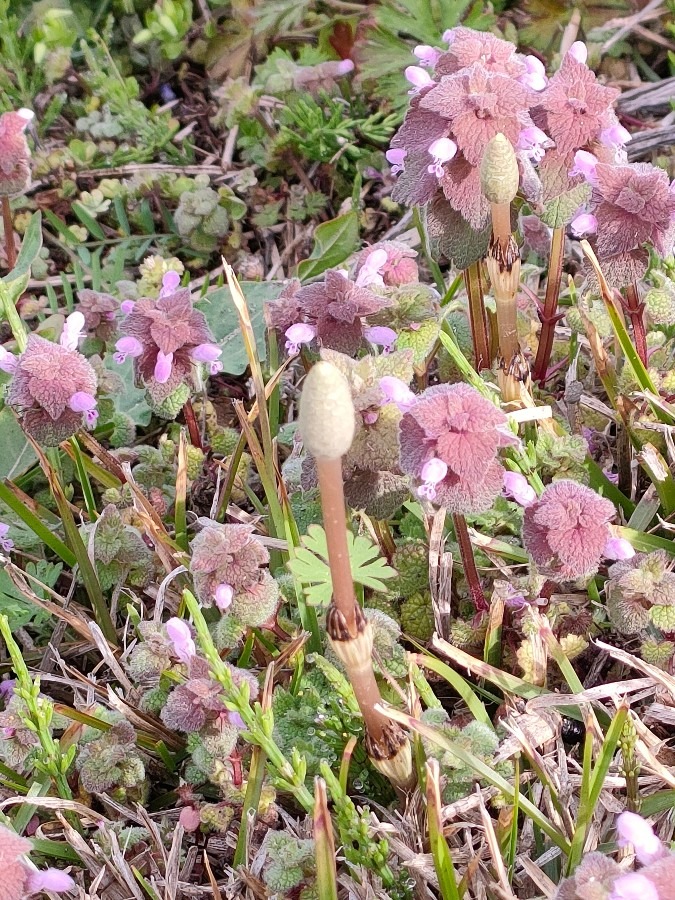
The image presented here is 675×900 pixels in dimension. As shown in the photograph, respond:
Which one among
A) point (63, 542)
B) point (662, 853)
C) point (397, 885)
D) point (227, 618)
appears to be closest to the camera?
point (662, 853)

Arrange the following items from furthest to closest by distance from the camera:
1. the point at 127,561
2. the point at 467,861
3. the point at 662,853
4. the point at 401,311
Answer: the point at 127,561, the point at 401,311, the point at 467,861, the point at 662,853

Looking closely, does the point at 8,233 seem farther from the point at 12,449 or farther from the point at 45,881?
the point at 45,881

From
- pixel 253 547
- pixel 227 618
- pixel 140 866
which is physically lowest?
pixel 140 866

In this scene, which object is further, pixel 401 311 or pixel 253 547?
pixel 401 311

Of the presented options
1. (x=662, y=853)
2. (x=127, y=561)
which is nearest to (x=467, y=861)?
(x=662, y=853)

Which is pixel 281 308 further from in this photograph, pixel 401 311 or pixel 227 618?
pixel 227 618

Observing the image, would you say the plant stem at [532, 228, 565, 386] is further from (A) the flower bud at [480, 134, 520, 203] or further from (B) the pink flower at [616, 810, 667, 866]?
(B) the pink flower at [616, 810, 667, 866]

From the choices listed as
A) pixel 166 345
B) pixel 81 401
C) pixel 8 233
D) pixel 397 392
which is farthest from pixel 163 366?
pixel 8 233
